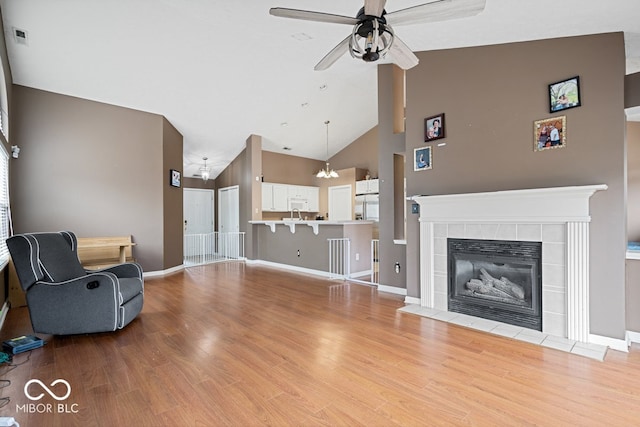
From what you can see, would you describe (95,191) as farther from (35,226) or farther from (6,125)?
(6,125)

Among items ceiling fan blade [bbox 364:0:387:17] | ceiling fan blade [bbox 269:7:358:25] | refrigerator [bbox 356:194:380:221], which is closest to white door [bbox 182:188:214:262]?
refrigerator [bbox 356:194:380:221]

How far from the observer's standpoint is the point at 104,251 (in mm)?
5426

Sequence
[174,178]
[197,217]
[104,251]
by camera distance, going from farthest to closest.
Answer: [197,217] → [174,178] → [104,251]

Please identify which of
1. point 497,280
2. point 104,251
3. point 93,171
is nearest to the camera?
point 497,280

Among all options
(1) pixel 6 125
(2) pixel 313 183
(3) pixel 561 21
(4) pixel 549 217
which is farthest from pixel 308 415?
(2) pixel 313 183

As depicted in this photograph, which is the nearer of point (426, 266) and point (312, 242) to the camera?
point (426, 266)

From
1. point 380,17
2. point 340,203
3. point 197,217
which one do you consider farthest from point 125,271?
point 340,203

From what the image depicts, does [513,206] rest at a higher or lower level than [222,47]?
lower

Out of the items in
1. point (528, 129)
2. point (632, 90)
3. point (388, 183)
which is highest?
point (632, 90)

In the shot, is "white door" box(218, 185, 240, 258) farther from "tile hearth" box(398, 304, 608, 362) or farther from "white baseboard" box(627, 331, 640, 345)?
"white baseboard" box(627, 331, 640, 345)

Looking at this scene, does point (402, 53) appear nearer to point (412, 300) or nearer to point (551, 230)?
point (551, 230)

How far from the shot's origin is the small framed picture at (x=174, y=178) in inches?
250

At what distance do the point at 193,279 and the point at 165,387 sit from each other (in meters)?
3.79

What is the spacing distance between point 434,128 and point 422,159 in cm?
41
